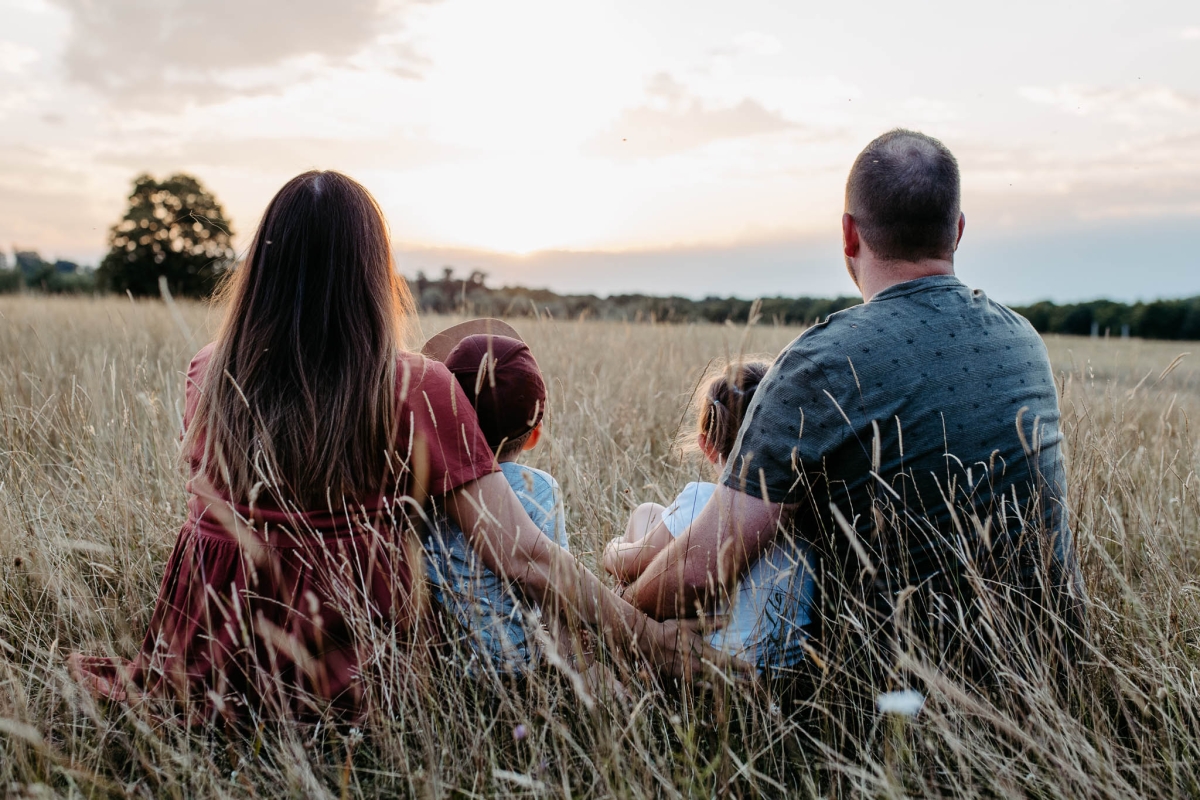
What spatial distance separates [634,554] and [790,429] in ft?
1.89

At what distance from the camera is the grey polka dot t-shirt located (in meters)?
1.54

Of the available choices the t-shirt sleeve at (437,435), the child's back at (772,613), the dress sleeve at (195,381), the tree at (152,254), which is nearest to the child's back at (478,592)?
the t-shirt sleeve at (437,435)

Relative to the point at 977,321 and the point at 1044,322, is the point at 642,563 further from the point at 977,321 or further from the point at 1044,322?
the point at 1044,322

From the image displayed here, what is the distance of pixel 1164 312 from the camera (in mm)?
30438

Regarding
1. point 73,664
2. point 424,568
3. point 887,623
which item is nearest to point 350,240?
point 424,568

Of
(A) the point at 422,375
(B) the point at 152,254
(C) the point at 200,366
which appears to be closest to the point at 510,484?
(A) the point at 422,375

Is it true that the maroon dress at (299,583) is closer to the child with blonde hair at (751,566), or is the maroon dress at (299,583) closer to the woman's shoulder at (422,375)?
the woman's shoulder at (422,375)

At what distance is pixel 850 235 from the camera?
1755 millimetres

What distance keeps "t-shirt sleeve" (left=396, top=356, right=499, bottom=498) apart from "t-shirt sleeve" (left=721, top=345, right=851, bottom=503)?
1.84 feet

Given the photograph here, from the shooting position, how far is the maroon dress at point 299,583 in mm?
1611

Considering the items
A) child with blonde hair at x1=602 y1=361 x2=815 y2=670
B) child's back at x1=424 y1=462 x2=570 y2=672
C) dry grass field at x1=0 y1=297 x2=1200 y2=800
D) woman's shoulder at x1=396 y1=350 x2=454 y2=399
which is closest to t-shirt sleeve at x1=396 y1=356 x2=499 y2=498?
woman's shoulder at x1=396 y1=350 x2=454 y2=399

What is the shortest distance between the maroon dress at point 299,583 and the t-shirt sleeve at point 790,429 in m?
0.57

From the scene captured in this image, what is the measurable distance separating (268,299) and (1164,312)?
3718cm

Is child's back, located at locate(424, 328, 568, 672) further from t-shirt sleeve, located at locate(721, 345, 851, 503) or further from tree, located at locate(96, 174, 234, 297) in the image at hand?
tree, located at locate(96, 174, 234, 297)
